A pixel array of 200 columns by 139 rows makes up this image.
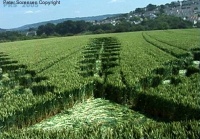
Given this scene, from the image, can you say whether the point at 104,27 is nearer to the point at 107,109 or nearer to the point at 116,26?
the point at 116,26

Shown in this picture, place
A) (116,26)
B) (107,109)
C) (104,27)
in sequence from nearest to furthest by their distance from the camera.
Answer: (107,109)
(116,26)
(104,27)

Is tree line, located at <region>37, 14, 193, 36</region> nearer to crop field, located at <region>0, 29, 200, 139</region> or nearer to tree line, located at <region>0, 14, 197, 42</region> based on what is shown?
tree line, located at <region>0, 14, 197, 42</region>

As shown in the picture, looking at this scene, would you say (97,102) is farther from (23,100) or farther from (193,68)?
(193,68)

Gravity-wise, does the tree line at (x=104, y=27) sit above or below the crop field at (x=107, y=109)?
below

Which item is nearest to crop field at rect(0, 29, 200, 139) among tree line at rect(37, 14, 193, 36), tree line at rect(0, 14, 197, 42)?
tree line at rect(0, 14, 197, 42)

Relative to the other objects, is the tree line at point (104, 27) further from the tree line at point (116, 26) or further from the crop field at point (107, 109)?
the crop field at point (107, 109)

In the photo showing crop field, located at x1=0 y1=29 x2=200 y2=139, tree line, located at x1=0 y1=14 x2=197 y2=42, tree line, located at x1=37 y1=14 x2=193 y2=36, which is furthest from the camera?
tree line, located at x1=0 y1=14 x2=197 y2=42

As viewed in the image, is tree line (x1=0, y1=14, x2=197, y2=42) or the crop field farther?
tree line (x1=0, y1=14, x2=197, y2=42)

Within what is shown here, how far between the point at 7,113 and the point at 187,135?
684cm

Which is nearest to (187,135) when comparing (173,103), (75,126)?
(173,103)

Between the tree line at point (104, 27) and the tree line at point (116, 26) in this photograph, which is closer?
the tree line at point (116, 26)

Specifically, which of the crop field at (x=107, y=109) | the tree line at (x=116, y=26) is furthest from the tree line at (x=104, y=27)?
the crop field at (x=107, y=109)

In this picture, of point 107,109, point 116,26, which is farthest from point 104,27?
point 107,109

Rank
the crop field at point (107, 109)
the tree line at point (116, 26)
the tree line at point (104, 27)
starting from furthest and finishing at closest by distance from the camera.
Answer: the tree line at point (104, 27) → the tree line at point (116, 26) → the crop field at point (107, 109)
